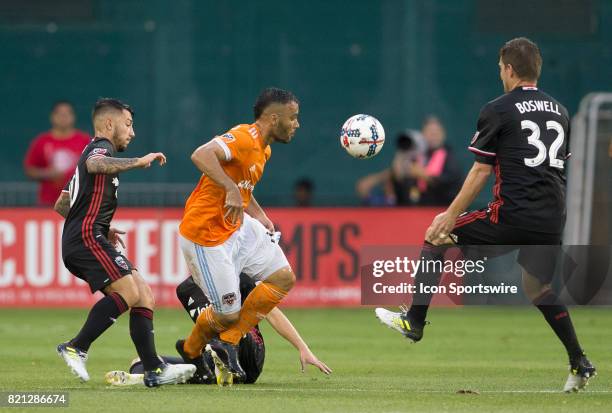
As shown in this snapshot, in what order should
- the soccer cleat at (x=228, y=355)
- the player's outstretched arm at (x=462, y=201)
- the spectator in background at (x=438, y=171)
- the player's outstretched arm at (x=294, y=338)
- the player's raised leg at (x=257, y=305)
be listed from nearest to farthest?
the player's outstretched arm at (x=462, y=201) < the soccer cleat at (x=228, y=355) < the player's raised leg at (x=257, y=305) < the player's outstretched arm at (x=294, y=338) < the spectator in background at (x=438, y=171)

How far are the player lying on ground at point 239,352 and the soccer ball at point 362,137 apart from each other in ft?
4.75

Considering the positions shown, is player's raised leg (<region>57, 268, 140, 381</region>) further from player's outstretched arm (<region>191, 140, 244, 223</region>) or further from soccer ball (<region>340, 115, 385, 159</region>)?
soccer ball (<region>340, 115, 385, 159</region>)

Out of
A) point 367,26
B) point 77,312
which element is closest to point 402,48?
point 367,26

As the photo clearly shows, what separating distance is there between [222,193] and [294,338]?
1260 mm

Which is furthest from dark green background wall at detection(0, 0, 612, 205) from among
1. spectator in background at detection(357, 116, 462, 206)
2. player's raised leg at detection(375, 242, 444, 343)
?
player's raised leg at detection(375, 242, 444, 343)

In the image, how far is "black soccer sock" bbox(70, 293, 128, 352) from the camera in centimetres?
1018

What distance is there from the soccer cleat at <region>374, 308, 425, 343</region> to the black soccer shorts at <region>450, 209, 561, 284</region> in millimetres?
699

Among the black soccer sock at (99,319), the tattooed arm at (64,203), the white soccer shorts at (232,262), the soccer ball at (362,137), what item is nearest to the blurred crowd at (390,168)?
the soccer ball at (362,137)

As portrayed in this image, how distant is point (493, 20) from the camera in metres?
20.8

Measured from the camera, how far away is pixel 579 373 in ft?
32.9

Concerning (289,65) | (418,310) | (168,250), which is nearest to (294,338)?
(418,310)

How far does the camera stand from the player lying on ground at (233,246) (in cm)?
1044

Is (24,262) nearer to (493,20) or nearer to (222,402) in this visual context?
(493,20)
